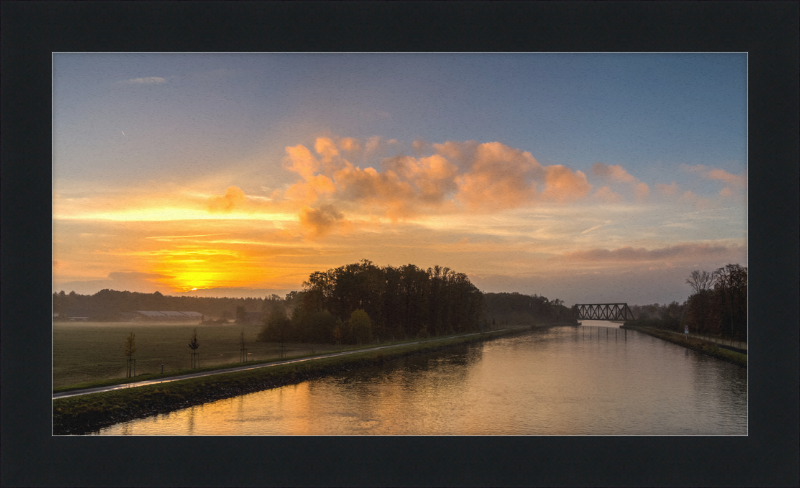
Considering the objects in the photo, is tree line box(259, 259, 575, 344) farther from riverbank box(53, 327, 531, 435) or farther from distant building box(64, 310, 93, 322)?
distant building box(64, 310, 93, 322)

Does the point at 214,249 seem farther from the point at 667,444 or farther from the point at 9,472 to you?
the point at 667,444

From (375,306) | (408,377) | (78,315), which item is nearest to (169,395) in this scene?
(408,377)

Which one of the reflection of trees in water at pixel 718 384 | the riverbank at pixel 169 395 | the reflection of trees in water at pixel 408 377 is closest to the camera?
the riverbank at pixel 169 395

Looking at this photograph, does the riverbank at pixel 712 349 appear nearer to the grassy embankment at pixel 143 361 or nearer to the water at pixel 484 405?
the water at pixel 484 405

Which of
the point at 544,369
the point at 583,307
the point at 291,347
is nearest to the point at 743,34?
the point at 544,369

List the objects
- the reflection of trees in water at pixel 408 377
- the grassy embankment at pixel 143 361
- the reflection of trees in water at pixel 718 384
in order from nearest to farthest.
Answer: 1. the grassy embankment at pixel 143 361
2. the reflection of trees in water at pixel 718 384
3. the reflection of trees in water at pixel 408 377

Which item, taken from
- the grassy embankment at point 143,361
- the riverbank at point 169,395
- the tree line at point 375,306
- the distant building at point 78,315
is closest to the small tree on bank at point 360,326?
the tree line at point 375,306
